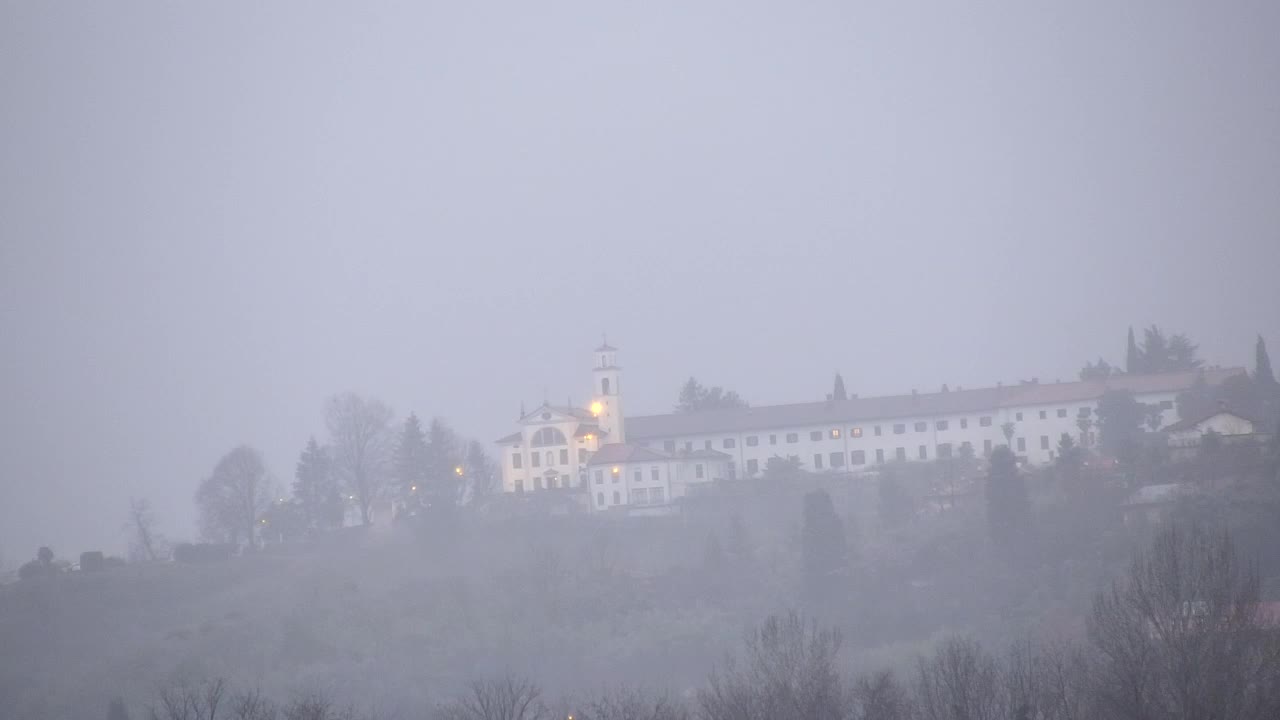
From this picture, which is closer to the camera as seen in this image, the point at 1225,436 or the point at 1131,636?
the point at 1131,636

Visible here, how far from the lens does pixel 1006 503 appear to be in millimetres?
66562

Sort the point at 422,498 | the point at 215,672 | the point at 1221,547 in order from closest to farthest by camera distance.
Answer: the point at 1221,547, the point at 215,672, the point at 422,498

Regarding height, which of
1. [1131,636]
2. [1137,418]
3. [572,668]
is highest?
[1137,418]

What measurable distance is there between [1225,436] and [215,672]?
49.8 meters

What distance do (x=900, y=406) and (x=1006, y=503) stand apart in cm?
2272

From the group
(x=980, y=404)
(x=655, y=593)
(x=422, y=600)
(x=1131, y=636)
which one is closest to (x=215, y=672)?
(x=422, y=600)

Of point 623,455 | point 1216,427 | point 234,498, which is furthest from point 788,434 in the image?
point 234,498

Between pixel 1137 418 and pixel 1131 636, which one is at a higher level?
pixel 1137 418

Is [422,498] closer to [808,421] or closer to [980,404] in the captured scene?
[808,421]

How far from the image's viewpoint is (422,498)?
83.2 m

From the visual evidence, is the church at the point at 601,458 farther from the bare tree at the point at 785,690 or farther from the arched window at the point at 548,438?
the bare tree at the point at 785,690

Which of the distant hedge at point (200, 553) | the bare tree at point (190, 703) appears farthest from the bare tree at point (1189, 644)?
the distant hedge at point (200, 553)

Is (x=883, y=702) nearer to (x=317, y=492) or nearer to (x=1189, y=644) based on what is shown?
(x=1189, y=644)

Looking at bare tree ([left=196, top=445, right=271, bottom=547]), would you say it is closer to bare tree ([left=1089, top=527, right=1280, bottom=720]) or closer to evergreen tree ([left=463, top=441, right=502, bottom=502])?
evergreen tree ([left=463, top=441, right=502, bottom=502])
